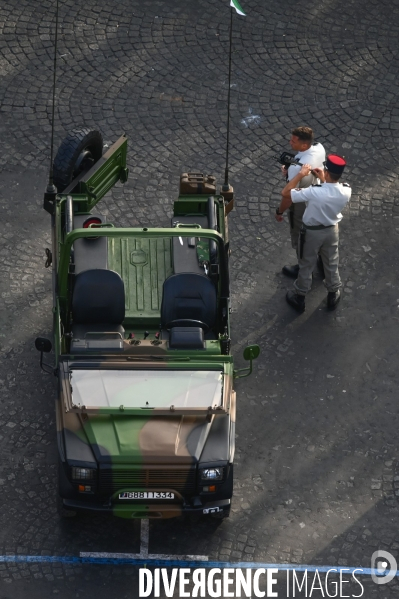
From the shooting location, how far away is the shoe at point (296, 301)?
13438mm

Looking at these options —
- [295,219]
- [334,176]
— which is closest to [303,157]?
[334,176]

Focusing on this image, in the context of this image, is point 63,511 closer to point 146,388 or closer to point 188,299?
point 146,388

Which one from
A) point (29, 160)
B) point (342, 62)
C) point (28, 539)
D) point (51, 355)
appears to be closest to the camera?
point (28, 539)

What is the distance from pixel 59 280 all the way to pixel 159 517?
8.29 ft

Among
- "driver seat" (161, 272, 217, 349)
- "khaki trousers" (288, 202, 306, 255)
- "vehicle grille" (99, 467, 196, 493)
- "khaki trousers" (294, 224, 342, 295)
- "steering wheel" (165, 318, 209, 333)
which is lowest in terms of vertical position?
"vehicle grille" (99, 467, 196, 493)

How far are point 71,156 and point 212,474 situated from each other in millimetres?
4371

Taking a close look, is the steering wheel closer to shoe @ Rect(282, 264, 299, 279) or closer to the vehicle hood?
the vehicle hood

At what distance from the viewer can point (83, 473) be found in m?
→ 10.5

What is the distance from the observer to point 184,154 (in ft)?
49.7

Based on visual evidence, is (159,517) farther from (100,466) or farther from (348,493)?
(348,493)

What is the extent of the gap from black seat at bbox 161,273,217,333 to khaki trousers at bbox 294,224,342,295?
185cm

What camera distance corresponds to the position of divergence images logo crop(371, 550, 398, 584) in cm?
1096

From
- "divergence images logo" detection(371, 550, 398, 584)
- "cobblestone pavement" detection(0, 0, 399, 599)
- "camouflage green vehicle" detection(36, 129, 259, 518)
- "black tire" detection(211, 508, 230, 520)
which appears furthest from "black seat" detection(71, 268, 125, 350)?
"divergence images logo" detection(371, 550, 398, 584)

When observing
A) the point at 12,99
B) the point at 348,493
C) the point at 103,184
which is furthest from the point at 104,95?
the point at 348,493
